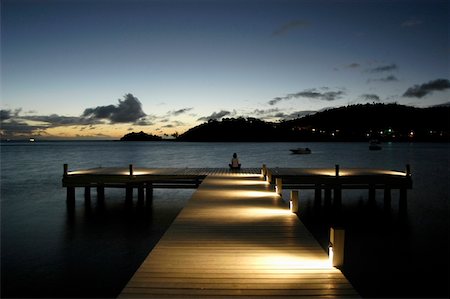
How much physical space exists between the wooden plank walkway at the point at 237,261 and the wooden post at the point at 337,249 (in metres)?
0.15

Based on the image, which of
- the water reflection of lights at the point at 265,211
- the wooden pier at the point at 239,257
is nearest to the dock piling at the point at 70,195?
the wooden pier at the point at 239,257

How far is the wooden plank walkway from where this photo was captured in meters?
5.87

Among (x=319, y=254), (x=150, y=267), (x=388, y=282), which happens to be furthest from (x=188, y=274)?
(x=388, y=282)

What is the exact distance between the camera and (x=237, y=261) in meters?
7.17

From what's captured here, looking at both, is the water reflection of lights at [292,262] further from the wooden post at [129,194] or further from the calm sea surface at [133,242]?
the wooden post at [129,194]

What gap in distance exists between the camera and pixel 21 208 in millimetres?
25078

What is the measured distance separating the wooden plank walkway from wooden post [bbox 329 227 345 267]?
0.15 meters

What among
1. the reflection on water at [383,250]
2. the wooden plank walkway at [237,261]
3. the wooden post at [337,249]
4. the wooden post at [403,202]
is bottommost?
the reflection on water at [383,250]

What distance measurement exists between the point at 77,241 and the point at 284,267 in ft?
42.8

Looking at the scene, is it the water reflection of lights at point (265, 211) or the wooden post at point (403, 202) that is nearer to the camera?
the water reflection of lights at point (265, 211)

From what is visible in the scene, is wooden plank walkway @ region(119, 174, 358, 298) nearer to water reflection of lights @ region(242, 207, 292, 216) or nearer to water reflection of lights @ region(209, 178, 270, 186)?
water reflection of lights @ region(242, 207, 292, 216)

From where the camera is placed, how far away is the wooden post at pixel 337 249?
22.3 feet

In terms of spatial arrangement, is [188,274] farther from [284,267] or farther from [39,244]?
[39,244]

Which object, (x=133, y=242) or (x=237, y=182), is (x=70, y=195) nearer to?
(x=133, y=242)
